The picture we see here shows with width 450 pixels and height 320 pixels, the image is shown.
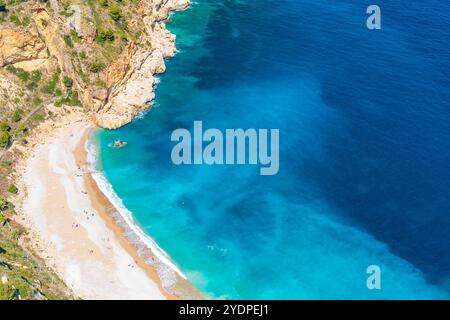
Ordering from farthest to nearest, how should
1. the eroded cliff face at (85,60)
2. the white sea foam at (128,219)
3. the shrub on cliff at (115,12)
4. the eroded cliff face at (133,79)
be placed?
the shrub on cliff at (115,12)
the eroded cliff face at (133,79)
the eroded cliff face at (85,60)
the white sea foam at (128,219)

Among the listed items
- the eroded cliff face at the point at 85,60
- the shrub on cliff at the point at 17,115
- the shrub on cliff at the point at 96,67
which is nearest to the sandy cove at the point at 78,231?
the shrub on cliff at the point at 17,115

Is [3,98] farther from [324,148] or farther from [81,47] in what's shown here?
[324,148]

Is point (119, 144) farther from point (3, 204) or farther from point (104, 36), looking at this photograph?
point (3, 204)

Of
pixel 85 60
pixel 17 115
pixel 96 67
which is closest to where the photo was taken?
pixel 17 115

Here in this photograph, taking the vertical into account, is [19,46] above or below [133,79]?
above

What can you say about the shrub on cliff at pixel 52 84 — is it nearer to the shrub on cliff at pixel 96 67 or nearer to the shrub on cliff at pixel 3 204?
the shrub on cliff at pixel 96 67

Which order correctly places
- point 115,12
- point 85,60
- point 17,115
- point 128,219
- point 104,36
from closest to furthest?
point 128,219, point 17,115, point 85,60, point 104,36, point 115,12

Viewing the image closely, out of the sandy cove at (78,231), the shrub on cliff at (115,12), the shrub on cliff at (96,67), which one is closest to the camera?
the sandy cove at (78,231)

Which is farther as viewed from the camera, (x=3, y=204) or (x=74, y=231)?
(x=74, y=231)

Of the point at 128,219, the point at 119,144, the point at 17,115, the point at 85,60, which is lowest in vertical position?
the point at 128,219

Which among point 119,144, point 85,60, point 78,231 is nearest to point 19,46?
point 85,60
